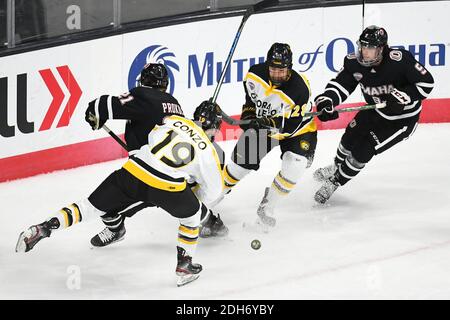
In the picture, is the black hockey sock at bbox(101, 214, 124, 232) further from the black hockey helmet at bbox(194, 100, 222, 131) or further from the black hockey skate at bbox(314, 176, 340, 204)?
the black hockey skate at bbox(314, 176, 340, 204)

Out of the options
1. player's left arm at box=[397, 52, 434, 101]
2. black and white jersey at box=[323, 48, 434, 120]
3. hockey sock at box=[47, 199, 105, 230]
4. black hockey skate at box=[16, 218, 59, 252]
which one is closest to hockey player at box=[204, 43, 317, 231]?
black and white jersey at box=[323, 48, 434, 120]

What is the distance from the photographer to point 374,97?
6.05 meters

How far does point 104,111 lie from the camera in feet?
16.3

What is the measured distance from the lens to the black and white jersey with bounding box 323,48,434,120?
19.3 feet

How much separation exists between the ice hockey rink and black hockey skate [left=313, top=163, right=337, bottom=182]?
0.25ft

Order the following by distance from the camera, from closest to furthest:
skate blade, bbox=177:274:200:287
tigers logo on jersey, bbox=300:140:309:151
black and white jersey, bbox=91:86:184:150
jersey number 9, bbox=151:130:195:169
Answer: jersey number 9, bbox=151:130:195:169, skate blade, bbox=177:274:200:287, black and white jersey, bbox=91:86:184:150, tigers logo on jersey, bbox=300:140:309:151

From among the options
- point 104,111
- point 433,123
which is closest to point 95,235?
point 104,111

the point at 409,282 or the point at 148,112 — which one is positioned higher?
the point at 148,112

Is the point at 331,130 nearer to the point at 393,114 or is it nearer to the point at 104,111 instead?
the point at 393,114

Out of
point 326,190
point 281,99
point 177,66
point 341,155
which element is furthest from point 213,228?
point 177,66

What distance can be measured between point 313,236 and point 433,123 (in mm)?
2643

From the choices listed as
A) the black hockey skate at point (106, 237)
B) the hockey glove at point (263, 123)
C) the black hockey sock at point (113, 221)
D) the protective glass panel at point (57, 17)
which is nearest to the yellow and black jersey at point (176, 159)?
the black hockey sock at point (113, 221)

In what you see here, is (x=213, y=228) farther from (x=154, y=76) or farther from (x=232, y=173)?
(x=154, y=76)

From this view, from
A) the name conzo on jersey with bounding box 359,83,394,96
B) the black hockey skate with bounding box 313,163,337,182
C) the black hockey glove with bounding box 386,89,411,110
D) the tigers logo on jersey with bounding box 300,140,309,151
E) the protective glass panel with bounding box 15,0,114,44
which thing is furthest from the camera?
the black hockey skate with bounding box 313,163,337,182
